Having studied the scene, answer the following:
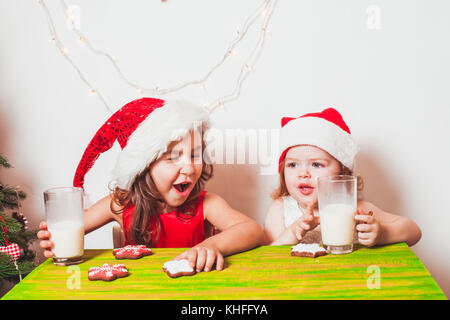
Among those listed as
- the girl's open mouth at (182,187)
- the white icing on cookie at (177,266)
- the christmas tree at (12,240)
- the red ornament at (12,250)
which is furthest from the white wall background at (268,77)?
the white icing on cookie at (177,266)

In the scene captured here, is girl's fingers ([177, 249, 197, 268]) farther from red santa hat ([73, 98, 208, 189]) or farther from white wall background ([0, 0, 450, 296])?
white wall background ([0, 0, 450, 296])

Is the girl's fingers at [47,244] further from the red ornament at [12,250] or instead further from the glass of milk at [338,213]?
the glass of milk at [338,213]

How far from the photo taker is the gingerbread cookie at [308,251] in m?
0.93

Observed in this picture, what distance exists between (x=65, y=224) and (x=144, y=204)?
0.35 m

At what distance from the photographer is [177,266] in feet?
2.79

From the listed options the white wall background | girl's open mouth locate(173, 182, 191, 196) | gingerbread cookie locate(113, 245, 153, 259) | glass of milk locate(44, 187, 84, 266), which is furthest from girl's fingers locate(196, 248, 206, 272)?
the white wall background

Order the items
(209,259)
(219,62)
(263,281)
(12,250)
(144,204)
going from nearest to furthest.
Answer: (263,281) → (209,259) → (12,250) → (144,204) → (219,62)

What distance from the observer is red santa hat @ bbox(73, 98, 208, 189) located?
1203 millimetres

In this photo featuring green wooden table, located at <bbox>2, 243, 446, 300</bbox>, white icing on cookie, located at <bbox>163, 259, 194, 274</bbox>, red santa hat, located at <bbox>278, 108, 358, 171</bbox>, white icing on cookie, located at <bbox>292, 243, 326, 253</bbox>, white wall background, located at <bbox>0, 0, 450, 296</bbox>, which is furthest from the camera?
white wall background, located at <bbox>0, 0, 450, 296</bbox>

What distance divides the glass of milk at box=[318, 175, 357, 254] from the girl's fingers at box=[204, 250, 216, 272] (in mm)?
262

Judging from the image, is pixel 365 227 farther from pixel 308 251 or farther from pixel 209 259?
pixel 209 259

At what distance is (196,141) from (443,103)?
37.7 inches

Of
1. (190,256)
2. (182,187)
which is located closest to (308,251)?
(190,256)
